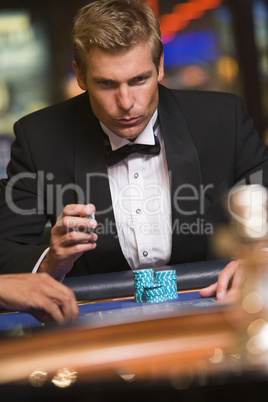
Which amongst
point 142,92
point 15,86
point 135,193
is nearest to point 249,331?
point 142,92

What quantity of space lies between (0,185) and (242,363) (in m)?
2.53

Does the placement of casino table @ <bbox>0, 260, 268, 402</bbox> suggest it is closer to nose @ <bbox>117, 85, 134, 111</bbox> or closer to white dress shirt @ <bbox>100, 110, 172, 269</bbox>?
nose @ <bbox>117, 85, 134, 111</bbox>

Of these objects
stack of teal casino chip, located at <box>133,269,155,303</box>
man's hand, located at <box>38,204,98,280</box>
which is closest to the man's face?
man's hand, located at <box>38,204,98,280</box>

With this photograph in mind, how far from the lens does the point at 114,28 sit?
2416 millimetres

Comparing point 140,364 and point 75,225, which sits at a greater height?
point 75,225

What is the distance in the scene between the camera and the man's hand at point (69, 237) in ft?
6.11

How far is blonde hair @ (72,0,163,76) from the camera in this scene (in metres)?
2.41

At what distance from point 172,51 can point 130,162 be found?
3749mm

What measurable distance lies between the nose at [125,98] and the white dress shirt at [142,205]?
1.12 feet

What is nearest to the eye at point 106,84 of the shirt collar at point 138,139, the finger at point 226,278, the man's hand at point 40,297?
the shirt collar at point 138,139

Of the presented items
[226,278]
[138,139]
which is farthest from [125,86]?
[226,278]

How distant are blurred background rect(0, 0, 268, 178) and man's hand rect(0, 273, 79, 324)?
15.6 feet

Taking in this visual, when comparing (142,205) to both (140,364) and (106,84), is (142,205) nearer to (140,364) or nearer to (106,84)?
(106,84)

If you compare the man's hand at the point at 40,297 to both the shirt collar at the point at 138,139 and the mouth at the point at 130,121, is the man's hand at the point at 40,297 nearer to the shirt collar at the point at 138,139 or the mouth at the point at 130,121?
the mouth at the point at 130,121
